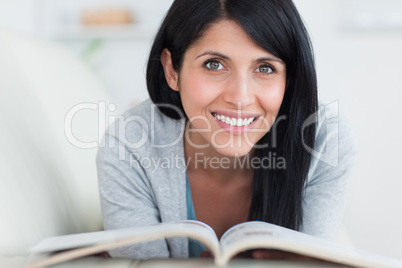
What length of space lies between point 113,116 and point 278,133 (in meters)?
0.73

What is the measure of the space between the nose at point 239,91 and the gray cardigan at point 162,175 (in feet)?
0.70

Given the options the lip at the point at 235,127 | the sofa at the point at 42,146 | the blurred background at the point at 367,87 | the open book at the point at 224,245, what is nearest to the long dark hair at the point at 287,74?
the lip at the point at 235,127

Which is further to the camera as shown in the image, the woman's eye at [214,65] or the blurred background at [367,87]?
the blurred background at [367,87]

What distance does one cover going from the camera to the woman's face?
923 millimetres

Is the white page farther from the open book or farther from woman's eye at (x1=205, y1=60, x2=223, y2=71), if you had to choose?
woman's eye at (x1=205, y1=60, x2=223, y2=71)

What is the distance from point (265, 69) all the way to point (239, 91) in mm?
93

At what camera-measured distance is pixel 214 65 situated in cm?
97

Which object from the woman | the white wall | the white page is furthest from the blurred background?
the white page

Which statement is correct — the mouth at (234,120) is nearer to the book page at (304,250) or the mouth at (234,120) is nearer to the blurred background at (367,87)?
the book page at (304,250)

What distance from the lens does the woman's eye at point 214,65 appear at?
97cm

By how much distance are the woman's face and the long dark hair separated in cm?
2

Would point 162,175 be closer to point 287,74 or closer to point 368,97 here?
point 287,74

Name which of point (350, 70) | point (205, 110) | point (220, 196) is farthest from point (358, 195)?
point (205, 110)

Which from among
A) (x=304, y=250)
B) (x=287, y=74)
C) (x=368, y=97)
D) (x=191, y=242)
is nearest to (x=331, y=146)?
(x=287, y=74)
